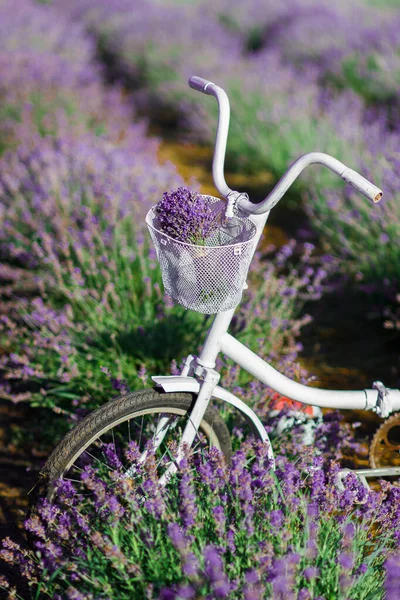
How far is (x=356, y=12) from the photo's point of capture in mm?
10930

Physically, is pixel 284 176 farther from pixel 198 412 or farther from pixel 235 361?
pixel 198 412

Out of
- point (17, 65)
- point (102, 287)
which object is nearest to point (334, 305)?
point (102, 287)

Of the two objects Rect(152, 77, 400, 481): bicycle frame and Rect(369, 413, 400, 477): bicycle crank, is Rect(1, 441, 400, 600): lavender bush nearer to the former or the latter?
Rect(152, 77, 400, 481): bicycle frame

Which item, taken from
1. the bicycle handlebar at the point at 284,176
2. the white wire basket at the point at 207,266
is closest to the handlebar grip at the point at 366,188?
the bicycle handlebar at the point at 284,176

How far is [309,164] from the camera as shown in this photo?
1603mm

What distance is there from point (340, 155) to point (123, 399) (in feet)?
13.2

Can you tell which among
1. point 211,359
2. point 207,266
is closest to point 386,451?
point 211,359

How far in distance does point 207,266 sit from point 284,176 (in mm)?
312

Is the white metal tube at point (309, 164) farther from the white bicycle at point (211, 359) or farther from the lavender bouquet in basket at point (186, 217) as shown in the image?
the lavender bouquet in basket at point (186, 217)

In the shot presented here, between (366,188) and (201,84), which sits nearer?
(366,188)

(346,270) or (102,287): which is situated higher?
(346,270)

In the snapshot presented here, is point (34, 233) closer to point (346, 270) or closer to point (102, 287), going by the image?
point (102, 287)

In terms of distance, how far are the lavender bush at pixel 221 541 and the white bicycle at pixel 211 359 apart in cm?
11

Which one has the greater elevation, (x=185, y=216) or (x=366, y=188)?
(x=366, y=188)
